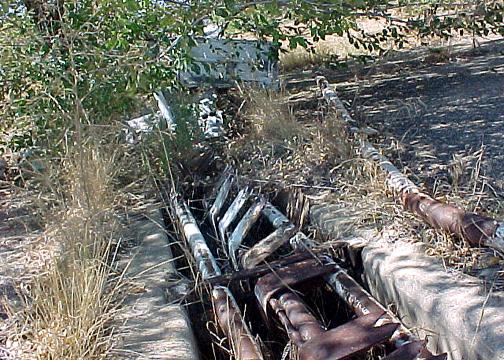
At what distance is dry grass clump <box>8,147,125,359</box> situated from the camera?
9.87 ft

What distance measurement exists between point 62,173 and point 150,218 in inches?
29.8

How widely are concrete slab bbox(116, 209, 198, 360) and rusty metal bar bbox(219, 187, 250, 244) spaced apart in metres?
0.44

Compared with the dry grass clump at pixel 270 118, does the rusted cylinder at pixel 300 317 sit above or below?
below

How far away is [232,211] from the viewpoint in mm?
4941

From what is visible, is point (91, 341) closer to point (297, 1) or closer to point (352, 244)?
point (352, 244)

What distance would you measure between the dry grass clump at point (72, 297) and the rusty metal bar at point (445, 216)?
169 centimetres

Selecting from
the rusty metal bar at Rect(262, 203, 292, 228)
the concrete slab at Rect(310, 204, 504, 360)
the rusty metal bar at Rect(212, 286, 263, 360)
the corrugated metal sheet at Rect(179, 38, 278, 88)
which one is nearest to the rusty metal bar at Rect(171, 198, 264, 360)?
the rusty metal bar at Rect(212, 286, 263, 360)

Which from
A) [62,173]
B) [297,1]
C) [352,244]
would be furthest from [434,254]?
[62,173]

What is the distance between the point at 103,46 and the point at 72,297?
2845mm

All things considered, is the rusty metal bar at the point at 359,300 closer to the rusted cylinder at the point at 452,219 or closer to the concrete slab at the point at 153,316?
the rusted cylinder at the point at 452,219

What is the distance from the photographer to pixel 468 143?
17.1 ft

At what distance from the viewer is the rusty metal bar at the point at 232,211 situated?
15.9 ft

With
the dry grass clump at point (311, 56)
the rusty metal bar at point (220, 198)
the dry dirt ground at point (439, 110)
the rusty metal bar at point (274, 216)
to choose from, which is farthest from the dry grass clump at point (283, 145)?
the dry grass clump at point (311, 56)

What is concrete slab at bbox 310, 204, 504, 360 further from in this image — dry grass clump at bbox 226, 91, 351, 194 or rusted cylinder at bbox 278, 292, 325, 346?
dry grass clump at bbox 226, 91, 351, 194
